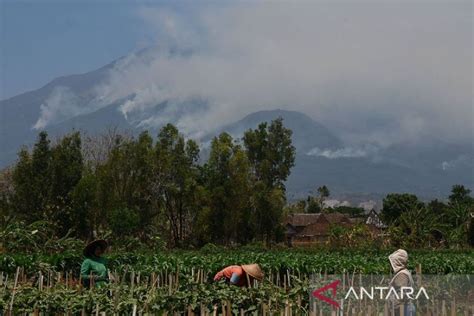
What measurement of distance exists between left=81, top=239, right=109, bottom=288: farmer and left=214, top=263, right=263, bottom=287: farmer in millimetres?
1643

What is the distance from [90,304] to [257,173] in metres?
36.1

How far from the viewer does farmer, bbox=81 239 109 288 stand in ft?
29.0

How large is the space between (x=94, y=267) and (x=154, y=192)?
1087 inches

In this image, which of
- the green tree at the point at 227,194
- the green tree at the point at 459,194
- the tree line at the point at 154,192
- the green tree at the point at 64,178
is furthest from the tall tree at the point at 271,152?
the green tree at the point at 459,194

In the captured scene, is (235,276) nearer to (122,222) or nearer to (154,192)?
(122,222)

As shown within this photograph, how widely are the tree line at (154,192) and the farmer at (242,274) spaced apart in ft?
73.7

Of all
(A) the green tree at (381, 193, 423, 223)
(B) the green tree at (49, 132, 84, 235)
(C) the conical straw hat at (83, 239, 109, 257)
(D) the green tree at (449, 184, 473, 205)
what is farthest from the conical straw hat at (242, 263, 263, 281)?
(D) the green tree at (449, 184, 473, 205)

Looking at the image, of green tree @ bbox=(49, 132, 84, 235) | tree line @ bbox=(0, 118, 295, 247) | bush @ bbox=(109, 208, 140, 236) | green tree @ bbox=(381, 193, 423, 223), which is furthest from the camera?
green tree @ bbox=(381, 193, 423, 223)

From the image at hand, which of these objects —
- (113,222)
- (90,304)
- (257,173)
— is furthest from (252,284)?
(257,173)

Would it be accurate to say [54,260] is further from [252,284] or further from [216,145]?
[216,145]

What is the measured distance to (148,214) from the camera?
35938 mm

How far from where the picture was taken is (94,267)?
8.98 m

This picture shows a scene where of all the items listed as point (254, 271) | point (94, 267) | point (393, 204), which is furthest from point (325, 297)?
point (393, 204)

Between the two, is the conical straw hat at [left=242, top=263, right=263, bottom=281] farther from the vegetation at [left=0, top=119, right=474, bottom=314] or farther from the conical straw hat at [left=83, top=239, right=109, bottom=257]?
the vegetation at [left=0, top=119, right=474, bottom=314]
